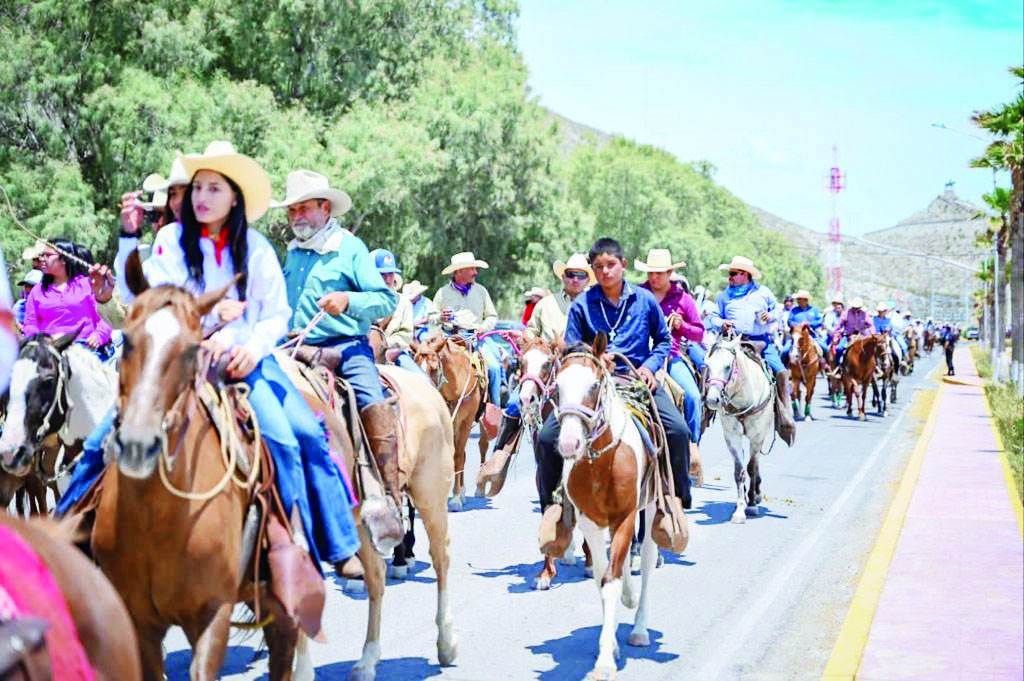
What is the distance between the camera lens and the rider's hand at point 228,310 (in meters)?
5.33

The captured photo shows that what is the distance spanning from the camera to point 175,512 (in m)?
5.12

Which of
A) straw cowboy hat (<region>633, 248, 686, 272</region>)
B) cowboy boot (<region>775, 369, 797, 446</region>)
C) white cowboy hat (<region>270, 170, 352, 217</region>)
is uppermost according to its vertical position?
white cowboy hat (<region>270, 170, 352, 217</region>)

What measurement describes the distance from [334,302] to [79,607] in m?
3.86

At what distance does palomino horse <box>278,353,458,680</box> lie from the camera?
7.64 metres

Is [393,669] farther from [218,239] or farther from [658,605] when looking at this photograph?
[218,239]

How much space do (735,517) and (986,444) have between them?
9.12 meters

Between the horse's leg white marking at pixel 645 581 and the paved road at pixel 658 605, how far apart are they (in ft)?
0.39

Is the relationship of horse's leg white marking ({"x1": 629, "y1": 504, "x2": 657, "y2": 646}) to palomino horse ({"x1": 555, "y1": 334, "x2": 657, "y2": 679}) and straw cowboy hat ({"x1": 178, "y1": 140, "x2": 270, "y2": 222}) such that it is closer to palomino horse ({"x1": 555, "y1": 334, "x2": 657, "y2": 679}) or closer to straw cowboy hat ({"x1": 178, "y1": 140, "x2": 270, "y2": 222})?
palomino horse ({"x1": 555, "y1": 334, "x2": 657, "y2": 679})

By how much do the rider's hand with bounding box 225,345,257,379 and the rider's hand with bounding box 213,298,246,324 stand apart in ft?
0.74

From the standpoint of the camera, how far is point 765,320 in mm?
16250

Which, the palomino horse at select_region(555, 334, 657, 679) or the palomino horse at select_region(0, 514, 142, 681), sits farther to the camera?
the palomino horse at select_region(555, 334, 657, 679)

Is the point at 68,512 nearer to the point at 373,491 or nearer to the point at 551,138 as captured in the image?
the point at 373,491

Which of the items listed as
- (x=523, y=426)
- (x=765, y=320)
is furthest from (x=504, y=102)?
(x=523, y=426)

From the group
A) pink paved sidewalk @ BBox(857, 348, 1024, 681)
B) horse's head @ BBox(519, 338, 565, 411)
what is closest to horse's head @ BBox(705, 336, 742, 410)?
pink paved sidewalk @ BBox(857, 348, 1024, 681)
